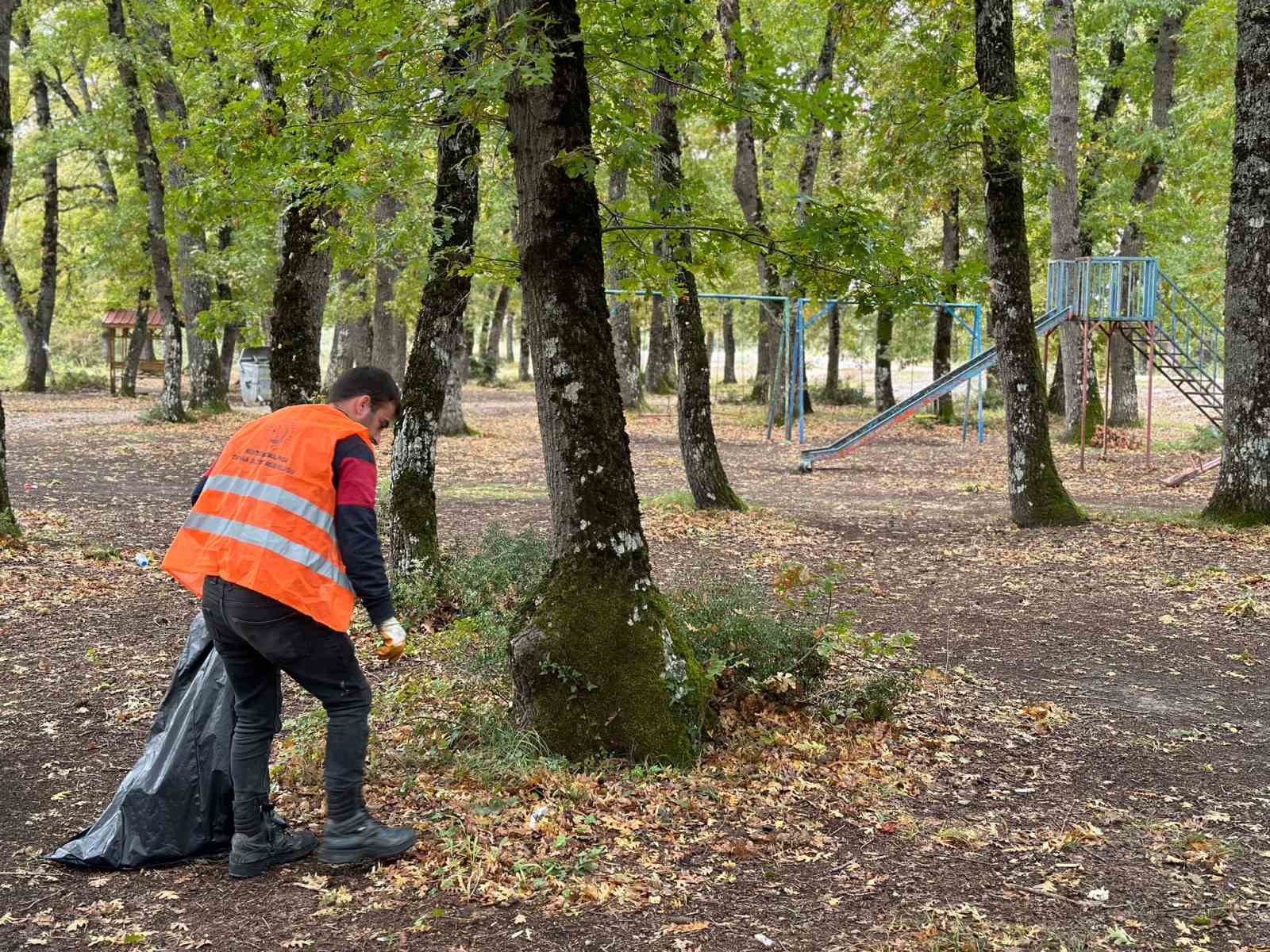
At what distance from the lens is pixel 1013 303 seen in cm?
1047

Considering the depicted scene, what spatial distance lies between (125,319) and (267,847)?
33.3 metres

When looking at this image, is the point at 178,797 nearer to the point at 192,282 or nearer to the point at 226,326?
the point at 192,282

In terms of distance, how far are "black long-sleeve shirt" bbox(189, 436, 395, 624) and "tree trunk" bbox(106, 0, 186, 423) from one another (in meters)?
16.1

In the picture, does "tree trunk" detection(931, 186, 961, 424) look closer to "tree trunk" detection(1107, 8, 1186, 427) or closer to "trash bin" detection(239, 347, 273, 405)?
"tree trunk" detection(1107, 8, 1186, 427)

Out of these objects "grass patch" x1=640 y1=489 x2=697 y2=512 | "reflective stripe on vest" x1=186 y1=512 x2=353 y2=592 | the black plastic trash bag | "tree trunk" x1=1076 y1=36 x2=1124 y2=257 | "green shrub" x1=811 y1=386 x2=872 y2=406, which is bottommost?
the black plastic trash bag

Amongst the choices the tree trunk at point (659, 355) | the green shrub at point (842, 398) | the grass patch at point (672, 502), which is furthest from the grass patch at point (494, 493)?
the tree trunk at point (659, 355)

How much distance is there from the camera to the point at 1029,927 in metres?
3.51

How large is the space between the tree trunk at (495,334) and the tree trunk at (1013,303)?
76.9 feet

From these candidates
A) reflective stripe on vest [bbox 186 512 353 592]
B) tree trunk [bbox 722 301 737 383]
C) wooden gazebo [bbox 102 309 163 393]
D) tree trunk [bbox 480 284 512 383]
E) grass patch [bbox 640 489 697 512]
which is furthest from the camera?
tree trunk [bbox 722 301 737 383]

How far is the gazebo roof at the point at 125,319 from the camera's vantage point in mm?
31562

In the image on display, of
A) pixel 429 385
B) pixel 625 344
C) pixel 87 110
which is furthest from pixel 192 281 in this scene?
pixel 429 385

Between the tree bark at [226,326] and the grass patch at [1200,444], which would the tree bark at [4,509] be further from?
the grass patch at [1200,444]

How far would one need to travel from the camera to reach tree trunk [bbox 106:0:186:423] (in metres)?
17.8

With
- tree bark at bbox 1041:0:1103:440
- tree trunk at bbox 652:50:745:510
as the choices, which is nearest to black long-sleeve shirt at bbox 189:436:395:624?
tree trunk at bbox 652:50:745:510
